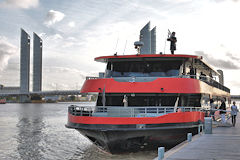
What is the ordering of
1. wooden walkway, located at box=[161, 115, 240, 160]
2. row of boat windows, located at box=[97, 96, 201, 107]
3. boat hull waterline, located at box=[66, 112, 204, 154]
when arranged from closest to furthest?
wooden walkway, located at box=[161, 115, 240, 160] < boat hull waterline, located at box=[66, 112, 204, 154] < row of boat windows, located at box=[97, 96, 201, 107]

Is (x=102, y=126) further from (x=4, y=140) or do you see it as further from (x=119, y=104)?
(x=4, y=140)

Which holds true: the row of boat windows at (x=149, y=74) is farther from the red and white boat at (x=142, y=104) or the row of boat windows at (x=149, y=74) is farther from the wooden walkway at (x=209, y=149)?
the wooden walkway at (x=209, y=149)

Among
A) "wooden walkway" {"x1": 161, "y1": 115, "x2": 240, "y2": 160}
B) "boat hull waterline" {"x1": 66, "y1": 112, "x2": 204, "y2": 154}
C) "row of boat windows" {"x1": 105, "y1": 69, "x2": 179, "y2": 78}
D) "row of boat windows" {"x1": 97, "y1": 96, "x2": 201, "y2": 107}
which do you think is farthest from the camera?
"row of boat windows" {"x1": 105, "y1": 69, "x2": 179, "y2": 78}

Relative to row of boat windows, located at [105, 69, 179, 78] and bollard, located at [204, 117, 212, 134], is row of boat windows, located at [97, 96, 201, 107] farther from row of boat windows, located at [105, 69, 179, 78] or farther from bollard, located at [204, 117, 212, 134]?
bollard, located at [204, 117, 212, 134]

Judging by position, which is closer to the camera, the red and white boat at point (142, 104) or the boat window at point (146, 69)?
the red and white boat at point (142, 104)

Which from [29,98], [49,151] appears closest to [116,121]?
[49,151]

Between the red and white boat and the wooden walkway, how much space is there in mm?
1746

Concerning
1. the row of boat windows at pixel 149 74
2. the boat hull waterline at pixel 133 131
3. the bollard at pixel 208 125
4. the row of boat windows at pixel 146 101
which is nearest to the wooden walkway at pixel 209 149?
the bollard at pixel 208 125

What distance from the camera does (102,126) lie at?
14.2 metres

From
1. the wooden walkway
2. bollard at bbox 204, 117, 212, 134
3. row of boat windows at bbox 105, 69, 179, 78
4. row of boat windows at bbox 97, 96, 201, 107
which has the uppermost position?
row of boat windows at bbox 105, 69, 179, 78

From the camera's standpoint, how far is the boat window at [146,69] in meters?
17.0

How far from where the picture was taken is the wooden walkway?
32.9 feet

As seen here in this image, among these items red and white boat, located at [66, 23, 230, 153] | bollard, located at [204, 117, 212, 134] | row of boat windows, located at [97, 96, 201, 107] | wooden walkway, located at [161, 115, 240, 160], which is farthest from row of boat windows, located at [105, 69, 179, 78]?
wooden walkway, located at [161, 115, 240, 160]

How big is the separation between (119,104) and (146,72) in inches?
95.8
